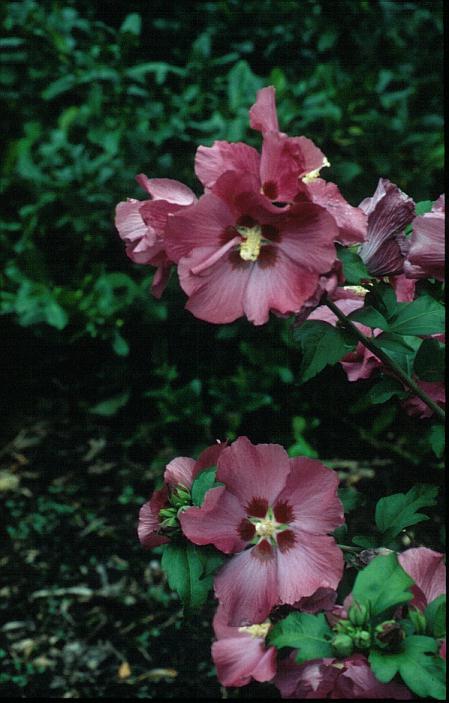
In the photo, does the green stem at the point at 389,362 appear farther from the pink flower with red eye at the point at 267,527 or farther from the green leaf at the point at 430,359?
the pink flower with red eye at the point at 267,527

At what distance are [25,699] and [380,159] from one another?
1700 mm

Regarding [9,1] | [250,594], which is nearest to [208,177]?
[250,594]

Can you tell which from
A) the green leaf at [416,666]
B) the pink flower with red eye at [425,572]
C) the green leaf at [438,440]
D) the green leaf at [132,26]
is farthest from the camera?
the green leaf at [132,26]

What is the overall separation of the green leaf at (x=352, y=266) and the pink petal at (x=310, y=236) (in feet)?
0.20

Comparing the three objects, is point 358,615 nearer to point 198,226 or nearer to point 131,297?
point 198,226

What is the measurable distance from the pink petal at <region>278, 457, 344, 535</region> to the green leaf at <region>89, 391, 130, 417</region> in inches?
61.1

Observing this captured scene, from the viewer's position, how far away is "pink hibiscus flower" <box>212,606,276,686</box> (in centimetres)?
99

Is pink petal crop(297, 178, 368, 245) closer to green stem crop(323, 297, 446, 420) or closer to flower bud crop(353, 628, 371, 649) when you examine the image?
green stem crop(323, 297, 446, 420)

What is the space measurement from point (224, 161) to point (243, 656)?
0.58m

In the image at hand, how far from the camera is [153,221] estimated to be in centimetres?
86

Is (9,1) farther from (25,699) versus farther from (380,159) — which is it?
(25,699)

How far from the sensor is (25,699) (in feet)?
6.02

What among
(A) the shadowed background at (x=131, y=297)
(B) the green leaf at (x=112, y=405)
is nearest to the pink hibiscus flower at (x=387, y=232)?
(A) the shadowed background at (x=131, y=297)

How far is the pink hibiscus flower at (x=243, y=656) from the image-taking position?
3.24ft
